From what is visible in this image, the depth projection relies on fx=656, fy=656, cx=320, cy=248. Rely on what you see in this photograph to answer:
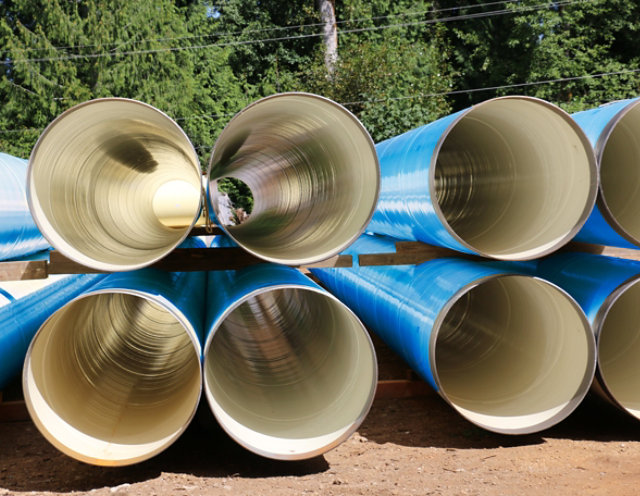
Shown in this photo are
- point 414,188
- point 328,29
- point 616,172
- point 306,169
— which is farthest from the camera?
point 328,29

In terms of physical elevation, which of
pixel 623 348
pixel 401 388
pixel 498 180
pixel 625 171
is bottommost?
pixel 401 388

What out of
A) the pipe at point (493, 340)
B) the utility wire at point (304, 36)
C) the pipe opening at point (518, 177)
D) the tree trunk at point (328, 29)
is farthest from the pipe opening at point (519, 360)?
the utility wire at point (304, 36)

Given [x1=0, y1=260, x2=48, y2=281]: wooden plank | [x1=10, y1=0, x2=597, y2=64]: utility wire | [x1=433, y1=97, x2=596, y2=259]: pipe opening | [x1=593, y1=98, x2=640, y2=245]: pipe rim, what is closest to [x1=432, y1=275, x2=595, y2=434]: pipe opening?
[x1=433, y1=97, x2=596, y2=259]: pipe opening

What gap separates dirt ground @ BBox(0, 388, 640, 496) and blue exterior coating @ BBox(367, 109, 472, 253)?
52.8 inches

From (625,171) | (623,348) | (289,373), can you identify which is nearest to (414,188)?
(289,373)

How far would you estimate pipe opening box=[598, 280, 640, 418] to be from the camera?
4686mm

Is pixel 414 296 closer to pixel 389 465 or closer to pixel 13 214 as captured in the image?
pixel 389 465

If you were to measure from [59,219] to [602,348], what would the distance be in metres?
4.02

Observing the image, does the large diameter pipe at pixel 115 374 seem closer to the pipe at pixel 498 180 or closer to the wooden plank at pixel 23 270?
the wooden plank at pixel 23 270

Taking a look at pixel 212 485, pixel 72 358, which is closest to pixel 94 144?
pixel 72 358

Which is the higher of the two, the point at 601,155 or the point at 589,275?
the point at 601,155

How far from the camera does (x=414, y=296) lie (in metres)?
4.71

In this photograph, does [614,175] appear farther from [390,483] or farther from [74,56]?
[74,56]

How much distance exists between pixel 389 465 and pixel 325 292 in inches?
46.8
